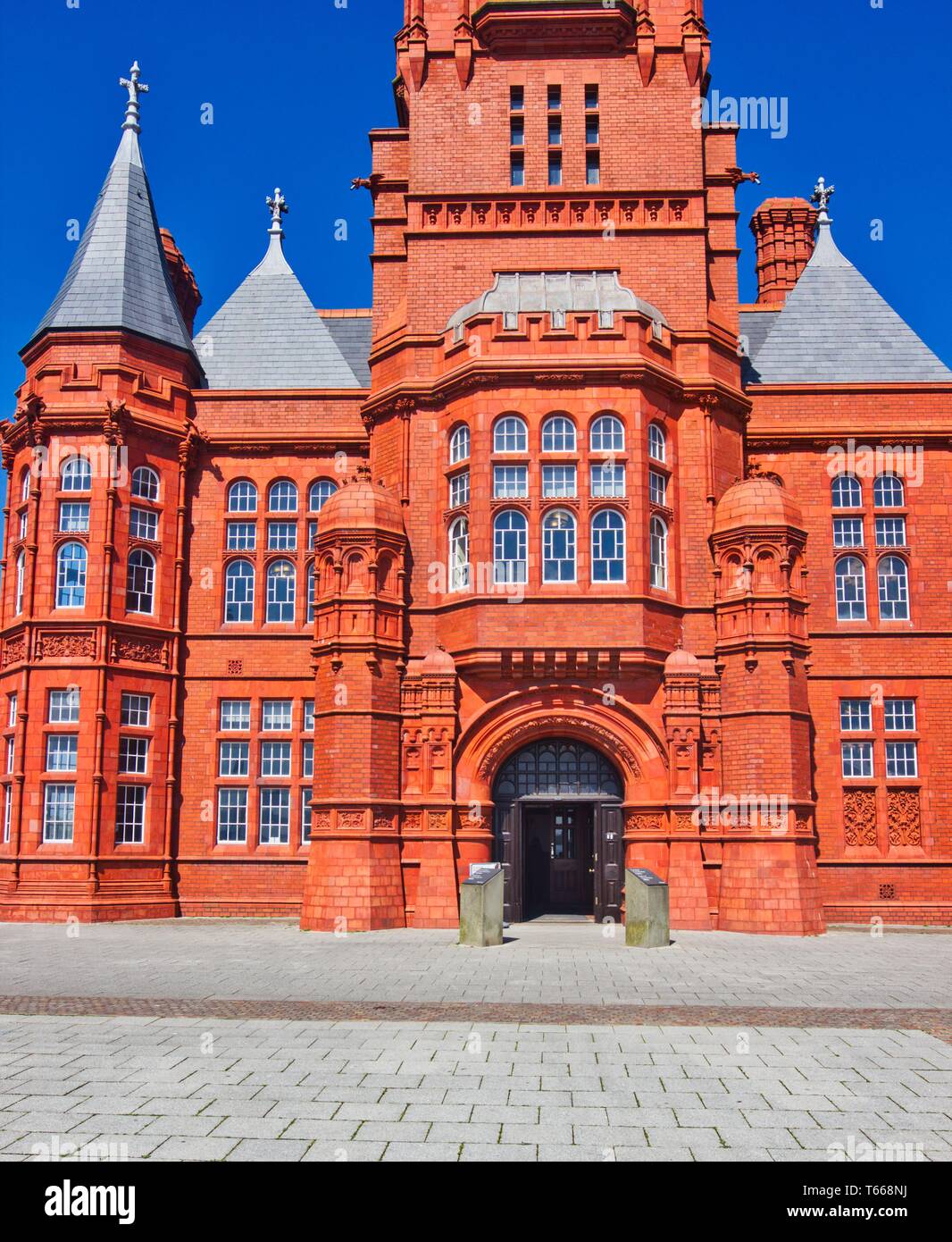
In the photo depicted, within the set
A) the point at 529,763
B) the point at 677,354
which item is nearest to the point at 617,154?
the point at 677,354

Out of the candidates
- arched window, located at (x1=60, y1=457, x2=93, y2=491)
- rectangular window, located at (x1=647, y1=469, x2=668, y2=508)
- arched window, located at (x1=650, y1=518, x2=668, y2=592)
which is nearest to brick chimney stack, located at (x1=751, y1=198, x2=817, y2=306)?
rectangular window, located at (x1=647, y1=469, x2=668, y2=508)

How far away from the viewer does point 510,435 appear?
23344mm

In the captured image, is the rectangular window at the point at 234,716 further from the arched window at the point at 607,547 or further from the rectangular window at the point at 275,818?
the arched window at the point at 607,547

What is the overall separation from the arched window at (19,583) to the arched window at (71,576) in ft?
3.48

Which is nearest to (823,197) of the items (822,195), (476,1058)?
(822,195)

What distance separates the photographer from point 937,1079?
859 centimetres

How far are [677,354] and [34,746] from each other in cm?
1626

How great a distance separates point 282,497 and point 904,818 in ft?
52.9

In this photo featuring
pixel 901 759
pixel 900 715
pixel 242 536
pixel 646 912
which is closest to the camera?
pixel 646 912

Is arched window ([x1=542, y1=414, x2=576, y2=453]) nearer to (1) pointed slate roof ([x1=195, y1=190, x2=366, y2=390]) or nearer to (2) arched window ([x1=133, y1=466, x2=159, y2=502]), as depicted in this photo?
(1) pointed slate roof ([x1=195, y1=190, x2=366, y2=390])

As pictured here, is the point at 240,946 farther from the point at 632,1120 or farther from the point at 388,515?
the point at 632,1120

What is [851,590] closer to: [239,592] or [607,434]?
[607,434]

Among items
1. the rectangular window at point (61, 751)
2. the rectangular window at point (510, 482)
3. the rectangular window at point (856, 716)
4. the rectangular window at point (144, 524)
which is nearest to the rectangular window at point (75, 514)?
the rectangular window at point (144, 524)

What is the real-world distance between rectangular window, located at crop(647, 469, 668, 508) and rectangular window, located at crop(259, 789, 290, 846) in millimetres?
10643
